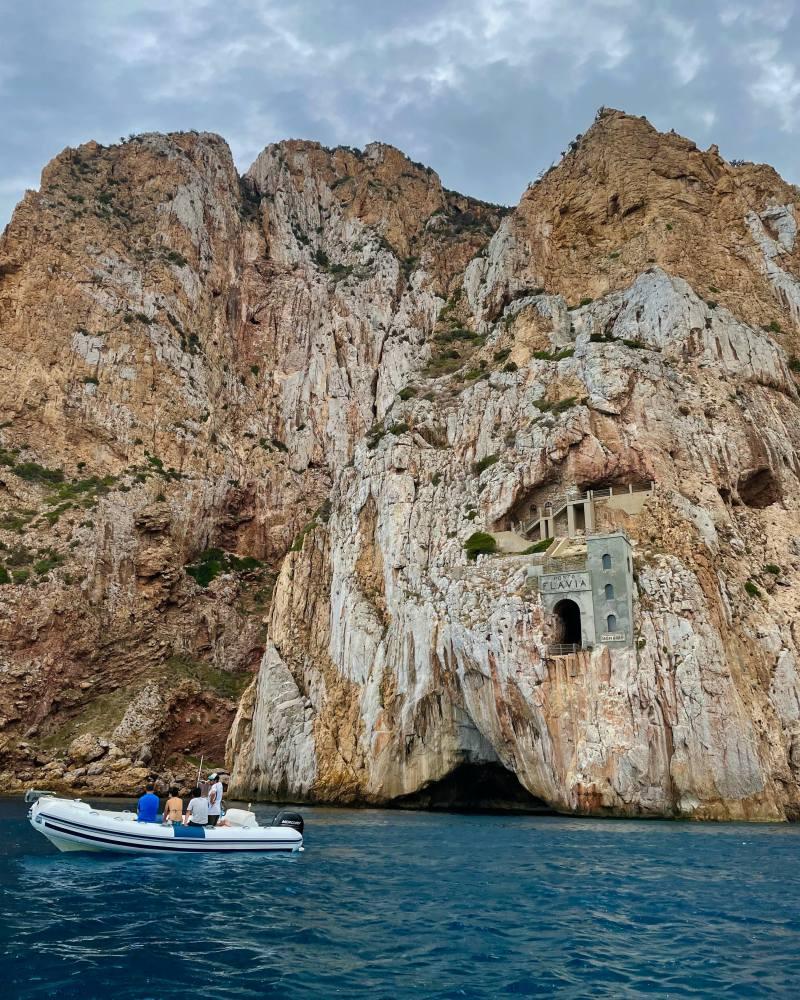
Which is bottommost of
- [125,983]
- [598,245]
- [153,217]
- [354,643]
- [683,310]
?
[125,983]

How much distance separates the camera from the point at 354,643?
189ft

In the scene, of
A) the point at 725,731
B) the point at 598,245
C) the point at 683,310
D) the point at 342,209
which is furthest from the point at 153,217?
the point at 725,731

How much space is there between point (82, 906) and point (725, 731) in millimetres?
32624

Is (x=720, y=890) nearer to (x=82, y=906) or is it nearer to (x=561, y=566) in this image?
(x=82, y=906)

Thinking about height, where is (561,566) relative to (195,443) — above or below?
below

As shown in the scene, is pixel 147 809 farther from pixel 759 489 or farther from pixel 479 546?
pixel 759 489

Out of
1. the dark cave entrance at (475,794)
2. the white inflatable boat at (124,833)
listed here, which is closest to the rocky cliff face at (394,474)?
the dark cave entrance at (475,794)

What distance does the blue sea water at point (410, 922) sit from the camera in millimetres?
12055

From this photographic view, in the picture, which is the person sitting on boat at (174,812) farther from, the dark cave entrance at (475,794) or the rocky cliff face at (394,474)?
the dark cave entrance at (475,794)

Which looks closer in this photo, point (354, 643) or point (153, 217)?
point (354, 643)

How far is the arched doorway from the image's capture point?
151 ft

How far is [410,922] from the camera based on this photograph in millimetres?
16391

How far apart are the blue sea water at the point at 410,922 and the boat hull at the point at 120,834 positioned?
0.47 meters

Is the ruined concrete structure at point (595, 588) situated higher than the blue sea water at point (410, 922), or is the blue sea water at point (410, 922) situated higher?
the ruined concrete structure at point (595, 588)
